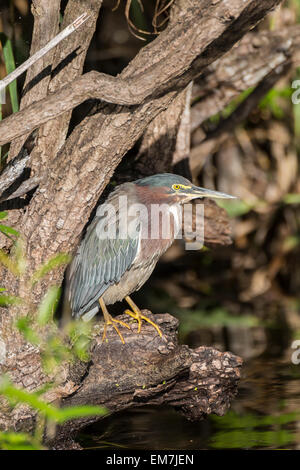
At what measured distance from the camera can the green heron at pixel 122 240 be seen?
14.7ft

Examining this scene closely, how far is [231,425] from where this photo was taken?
4.36 m

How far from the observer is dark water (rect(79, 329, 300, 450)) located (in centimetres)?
399

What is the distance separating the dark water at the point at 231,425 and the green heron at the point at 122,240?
0.69 metres

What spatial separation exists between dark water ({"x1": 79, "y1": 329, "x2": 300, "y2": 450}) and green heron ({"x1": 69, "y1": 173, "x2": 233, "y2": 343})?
0.69m

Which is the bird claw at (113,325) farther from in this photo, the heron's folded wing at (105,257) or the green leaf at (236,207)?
the green leaf at (236,207)

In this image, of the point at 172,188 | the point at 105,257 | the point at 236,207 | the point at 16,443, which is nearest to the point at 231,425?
the point at 105,257

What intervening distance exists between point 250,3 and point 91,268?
6.14 feet

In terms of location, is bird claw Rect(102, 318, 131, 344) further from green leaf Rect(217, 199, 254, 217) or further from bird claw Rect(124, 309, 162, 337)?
green leaf Rect(217, 199, 254, 217)

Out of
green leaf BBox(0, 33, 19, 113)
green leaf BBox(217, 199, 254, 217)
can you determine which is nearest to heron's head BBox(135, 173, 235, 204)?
green leaf BBox(0, 33, 19, 113)

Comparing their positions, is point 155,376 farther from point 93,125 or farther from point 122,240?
point 93,125

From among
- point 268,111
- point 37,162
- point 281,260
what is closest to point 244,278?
point 281,260

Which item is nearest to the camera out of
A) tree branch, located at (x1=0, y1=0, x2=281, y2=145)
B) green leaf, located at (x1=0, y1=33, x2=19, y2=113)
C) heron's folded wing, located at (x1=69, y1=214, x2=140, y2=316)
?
tree branch, located at (x1=0, y1=0, x2=281, y2=145)

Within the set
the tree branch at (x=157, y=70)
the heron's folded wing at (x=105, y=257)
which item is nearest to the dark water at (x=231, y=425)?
the heron's folded wing at (x=105, y=257)

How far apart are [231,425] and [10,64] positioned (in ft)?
8.49
